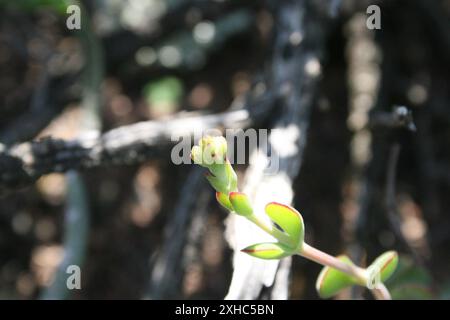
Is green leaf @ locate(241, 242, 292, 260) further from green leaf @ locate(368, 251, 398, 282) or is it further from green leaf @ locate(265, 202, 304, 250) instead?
green leaf @ locate(368, 251, 398, 282)

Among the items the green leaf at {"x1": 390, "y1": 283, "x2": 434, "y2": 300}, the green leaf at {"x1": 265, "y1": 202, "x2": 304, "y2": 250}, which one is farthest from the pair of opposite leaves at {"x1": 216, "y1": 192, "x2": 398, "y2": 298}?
the green leaf at {"x1": 390, "y1": 283, "x2": 434, "y2": 300}

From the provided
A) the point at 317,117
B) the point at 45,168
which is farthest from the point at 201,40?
the point at 45,168

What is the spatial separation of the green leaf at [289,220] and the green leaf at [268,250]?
13 mm

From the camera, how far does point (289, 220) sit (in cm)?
73

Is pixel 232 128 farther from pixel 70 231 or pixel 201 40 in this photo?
pixel 201 40

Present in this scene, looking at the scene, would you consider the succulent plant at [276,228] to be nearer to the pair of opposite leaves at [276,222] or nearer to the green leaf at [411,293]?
the pair of opposite leaves at [276,222]

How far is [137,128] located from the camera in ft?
3.31

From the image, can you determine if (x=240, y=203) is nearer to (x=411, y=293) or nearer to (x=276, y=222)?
(x=276, y=222)

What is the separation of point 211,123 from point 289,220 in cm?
38

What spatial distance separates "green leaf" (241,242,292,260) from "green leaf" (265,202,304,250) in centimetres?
1

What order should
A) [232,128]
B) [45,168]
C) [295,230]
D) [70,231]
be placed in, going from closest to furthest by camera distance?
[295,230] < [45,168] < [232,128] < [70,231]

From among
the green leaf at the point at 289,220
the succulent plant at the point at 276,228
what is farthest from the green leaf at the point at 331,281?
the green leaf at the point at 289,220

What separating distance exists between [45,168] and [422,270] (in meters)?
0.74

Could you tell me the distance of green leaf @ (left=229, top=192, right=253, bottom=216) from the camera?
0.68m
